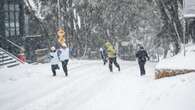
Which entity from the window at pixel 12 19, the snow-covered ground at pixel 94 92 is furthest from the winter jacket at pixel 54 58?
the window at pixel 12 19

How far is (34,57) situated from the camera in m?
33.8

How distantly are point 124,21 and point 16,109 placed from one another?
88.2 ft

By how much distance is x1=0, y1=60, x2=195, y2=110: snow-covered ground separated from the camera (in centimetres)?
1294

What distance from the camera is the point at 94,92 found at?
1644cm

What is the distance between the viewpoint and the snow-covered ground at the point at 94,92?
12943mm

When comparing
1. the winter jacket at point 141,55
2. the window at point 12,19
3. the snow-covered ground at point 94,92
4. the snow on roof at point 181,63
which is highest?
the window at point 12,19

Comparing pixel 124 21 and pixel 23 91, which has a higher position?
pixel 124 21

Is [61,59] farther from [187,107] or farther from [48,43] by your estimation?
[48,43]

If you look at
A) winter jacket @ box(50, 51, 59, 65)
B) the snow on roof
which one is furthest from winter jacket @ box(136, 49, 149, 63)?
winter jacket @ box(50, 51, 59, 65)

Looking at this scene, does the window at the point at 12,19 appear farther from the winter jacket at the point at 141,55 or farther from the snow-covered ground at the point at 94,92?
the winter jacket at the point at 141,55

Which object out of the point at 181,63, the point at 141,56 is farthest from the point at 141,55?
the point at 181,63

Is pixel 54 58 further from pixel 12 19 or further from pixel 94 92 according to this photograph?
pixel 12 19

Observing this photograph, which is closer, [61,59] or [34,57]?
[61,59]

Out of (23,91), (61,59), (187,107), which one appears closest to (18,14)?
(61,59)
